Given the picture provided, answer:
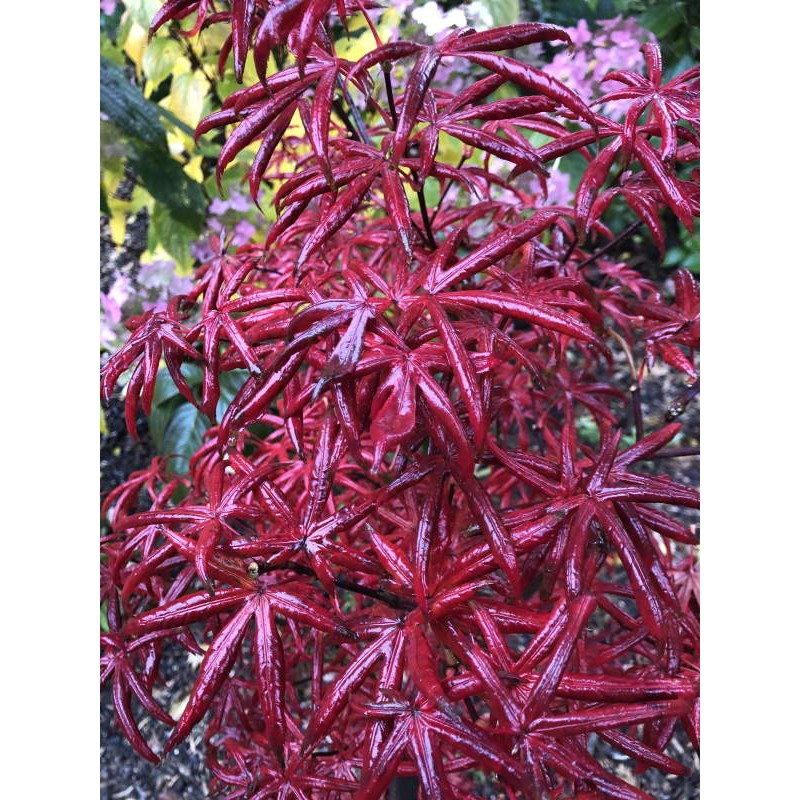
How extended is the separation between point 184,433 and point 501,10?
119 centimetres

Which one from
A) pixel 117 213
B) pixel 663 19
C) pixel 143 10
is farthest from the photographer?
pixel 663 19

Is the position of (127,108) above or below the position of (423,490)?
above

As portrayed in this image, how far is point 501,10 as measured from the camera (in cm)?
160

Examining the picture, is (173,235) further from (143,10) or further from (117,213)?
(143,10)

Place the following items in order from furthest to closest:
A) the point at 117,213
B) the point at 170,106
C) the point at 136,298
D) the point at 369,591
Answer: the point at 117,213 < the point at 170,106 < the point at 136,298 < the point at 369,591

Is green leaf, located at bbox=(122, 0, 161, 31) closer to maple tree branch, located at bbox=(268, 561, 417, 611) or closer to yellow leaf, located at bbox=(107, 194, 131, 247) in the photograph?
yellow leaf, located at bbox=(107, 194, 131, 247)

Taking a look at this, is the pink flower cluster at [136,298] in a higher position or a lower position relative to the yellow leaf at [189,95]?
lower

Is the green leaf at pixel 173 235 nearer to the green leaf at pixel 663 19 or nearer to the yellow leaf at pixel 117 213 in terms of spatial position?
the yellow leaf at pixel 117 213

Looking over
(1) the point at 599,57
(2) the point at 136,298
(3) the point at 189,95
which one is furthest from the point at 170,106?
(1) the point at 599,57

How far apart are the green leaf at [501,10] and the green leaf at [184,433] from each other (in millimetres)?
1109

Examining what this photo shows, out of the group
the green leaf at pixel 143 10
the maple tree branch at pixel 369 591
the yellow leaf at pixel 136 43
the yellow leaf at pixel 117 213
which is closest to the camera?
the maple tree branch at pixel 369 591

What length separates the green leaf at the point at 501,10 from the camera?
1.59m

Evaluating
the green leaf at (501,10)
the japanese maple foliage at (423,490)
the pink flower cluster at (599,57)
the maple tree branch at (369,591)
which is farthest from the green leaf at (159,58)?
the maple tree branch at (369,591)
